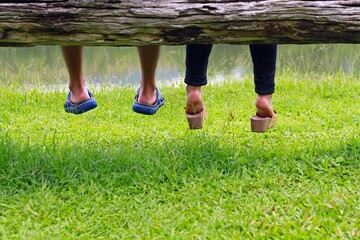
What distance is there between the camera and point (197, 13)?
8.22 feet

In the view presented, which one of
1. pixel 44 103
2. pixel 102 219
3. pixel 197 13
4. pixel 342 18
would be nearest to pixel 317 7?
pixel 342 18

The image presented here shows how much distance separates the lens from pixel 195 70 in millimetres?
2980

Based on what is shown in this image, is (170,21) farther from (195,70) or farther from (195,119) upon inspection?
(195,119)

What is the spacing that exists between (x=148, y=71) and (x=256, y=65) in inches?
23.1

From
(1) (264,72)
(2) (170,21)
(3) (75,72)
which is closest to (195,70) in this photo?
(1) (264,72)

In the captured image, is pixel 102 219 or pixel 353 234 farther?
pixel 102 219

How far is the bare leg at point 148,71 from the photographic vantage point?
3.02 m

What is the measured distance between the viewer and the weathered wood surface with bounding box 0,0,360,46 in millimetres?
2477

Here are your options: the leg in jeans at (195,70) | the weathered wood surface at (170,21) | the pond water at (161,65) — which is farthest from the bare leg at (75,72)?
the pond water at (161,65)

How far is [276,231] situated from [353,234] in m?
0.28

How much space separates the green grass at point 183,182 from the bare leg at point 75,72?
0.89 ft

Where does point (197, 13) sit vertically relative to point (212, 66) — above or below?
above

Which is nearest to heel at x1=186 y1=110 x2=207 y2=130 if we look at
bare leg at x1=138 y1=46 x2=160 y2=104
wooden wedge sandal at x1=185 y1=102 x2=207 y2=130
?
wooden wedge sandal at x1=185 y1=102 x2=207 y2=130

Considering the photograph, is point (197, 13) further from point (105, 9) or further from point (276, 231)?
point (276, 231)
